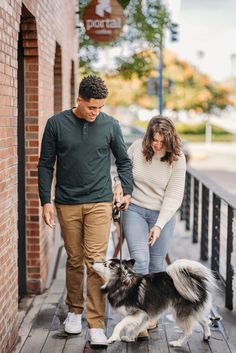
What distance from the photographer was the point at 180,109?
54562 millimetres

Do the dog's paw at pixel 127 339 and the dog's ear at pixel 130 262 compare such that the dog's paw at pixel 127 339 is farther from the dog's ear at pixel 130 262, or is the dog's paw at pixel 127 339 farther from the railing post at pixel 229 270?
the railing post at pixel 229 270

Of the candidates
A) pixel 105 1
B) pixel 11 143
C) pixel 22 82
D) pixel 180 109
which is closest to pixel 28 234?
pixel 22 82

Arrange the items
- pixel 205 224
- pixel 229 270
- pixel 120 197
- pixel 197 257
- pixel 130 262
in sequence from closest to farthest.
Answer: pixel 130 262 → pixel 120 197 → pixel 229 270 → pixel 205 224 → pixel 197 257

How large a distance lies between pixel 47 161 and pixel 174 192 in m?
1.06

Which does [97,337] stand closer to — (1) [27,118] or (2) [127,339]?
(2) [127,339]

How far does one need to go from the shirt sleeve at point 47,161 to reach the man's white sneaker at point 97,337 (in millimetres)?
1066

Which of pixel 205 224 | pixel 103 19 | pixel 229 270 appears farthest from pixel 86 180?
pixel 103 19

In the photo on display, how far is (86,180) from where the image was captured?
573 cm

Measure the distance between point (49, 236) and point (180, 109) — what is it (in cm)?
4667

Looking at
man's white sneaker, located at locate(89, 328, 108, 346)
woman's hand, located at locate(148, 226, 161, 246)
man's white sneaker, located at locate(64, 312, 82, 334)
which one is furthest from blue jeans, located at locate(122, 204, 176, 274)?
man's white sneaker, located at locate(64, 312, 82, 334)

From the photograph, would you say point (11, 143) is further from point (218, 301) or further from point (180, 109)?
point (180, 109)

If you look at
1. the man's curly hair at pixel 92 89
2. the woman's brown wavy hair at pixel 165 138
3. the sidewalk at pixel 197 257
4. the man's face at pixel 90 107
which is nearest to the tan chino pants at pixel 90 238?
the woman's brown wavy hair at pixel 165 138

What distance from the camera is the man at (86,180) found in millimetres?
5672

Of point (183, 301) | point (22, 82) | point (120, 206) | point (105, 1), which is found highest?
point (105, 1)
